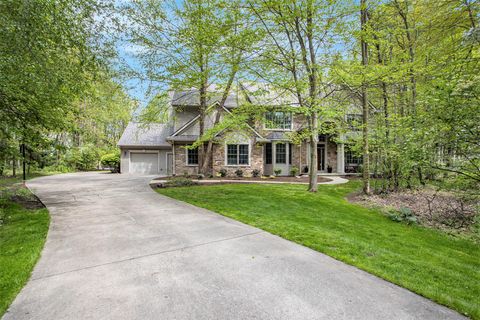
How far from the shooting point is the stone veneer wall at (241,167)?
1736 centimetres

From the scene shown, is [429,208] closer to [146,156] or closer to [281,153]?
[281,153]

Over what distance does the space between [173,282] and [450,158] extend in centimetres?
570

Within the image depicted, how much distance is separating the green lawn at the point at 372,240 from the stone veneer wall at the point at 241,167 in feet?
25.2

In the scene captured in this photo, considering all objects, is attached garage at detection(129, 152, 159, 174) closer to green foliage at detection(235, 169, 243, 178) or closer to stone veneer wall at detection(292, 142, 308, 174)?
green foliage at detection(235, 169, 243, 178)

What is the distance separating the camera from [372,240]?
16.8ft

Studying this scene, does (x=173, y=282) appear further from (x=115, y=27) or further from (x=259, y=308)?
(x=115, y=27)

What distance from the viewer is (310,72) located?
9.62 m

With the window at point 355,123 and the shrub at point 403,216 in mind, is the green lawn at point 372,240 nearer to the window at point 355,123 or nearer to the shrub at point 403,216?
the shrub at point 403,216

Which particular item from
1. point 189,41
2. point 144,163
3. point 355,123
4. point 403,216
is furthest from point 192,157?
point 403,216

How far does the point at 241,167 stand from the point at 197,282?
14.5 m

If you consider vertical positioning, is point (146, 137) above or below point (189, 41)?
below

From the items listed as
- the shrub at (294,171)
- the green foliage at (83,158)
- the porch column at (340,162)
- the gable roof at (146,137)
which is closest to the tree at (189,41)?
the gable roof at (146,137)

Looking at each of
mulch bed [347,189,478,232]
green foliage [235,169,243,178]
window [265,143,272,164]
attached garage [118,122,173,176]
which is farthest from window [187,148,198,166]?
mulch bed [347,189,478,232]

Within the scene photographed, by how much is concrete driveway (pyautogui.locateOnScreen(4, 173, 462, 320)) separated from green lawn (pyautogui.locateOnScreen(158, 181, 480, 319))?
361 mm
